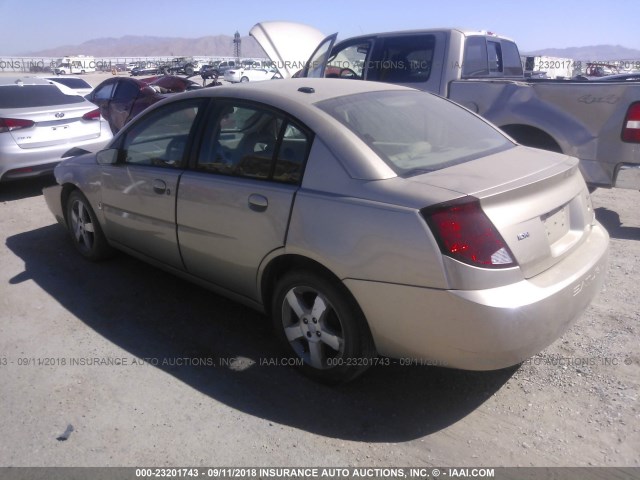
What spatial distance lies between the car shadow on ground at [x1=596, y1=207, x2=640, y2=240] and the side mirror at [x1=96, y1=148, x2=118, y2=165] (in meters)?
4.65

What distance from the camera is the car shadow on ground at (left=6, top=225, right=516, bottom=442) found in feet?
9.42

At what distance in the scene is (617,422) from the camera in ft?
8.99

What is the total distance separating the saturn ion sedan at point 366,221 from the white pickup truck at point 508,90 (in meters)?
2.33

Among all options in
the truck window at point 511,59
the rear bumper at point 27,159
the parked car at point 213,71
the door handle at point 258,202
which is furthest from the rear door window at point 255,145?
the parked car at point 213,71

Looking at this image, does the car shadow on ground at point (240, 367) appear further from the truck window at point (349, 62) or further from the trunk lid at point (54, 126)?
the truck window at point (349, 62)

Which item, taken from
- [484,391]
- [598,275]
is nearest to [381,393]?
[484,391]

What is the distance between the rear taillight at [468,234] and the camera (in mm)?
2434

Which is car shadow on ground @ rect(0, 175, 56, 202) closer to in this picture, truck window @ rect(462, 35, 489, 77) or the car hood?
the car hood

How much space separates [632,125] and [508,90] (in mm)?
1307

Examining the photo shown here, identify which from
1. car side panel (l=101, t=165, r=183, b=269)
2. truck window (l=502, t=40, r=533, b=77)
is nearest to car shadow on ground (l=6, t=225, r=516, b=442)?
car side panel (l=101, t=165, r=183, b=269)

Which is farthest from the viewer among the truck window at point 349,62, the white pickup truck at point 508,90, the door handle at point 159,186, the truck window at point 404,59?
the truck window at point 349,62

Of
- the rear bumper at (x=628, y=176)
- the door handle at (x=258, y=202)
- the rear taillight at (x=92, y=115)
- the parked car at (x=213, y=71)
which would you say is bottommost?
the parked car at (x=213, y=71)

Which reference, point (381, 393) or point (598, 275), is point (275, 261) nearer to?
point (381, 393)

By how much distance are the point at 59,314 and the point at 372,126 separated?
266 cm
